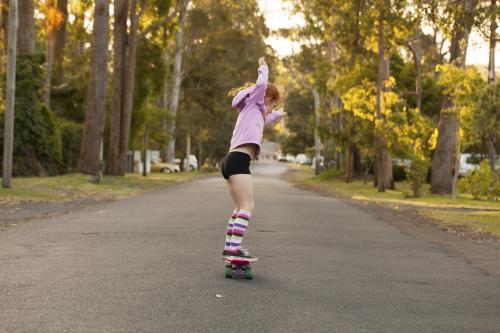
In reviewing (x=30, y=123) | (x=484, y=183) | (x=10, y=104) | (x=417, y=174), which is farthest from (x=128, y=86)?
(x=484, y=183)

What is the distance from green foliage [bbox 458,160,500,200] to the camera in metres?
30.4

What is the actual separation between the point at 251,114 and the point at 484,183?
2353cm

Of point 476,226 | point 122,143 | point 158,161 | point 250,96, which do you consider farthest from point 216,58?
point 250,96

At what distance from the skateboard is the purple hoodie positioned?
1.03 meters

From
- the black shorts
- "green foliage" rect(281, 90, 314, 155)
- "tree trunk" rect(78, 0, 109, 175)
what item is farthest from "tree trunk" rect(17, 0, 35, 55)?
"green foliage" rect(281, 90, 314, 155)

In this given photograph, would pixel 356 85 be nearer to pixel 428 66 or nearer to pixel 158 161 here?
pixel 428 66

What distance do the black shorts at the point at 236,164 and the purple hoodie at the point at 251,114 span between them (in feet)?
0.30

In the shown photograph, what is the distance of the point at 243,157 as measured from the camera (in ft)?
27.0

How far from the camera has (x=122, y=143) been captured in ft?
141

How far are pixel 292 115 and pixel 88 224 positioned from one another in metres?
81.7

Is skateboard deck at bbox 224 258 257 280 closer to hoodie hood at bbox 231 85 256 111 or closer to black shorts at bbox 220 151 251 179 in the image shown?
black shorts at bbox 220 151 251 179

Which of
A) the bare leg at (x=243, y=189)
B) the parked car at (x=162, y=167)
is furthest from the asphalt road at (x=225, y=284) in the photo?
the parked car at (x=162, y=167)

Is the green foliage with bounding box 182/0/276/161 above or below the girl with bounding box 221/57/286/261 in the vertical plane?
above

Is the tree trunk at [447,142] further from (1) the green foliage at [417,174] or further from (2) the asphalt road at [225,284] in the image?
(2) the asphalt road at [225,284]
